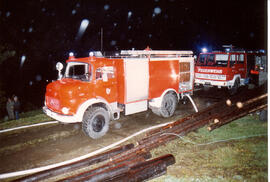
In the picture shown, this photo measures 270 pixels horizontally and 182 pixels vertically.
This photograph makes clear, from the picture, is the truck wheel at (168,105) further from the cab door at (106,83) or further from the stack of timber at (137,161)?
the cab door at (106,83)

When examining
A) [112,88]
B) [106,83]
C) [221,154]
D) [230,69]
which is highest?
[230,69]

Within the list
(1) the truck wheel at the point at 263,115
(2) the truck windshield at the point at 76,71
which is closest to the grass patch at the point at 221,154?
(1) the truck wheel at the point at 263,115

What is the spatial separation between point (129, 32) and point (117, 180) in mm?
34693

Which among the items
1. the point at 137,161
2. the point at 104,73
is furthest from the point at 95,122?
the point at 137,161

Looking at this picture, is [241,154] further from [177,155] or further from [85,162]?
[85,162]

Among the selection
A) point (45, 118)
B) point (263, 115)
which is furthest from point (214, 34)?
point (45, 118)

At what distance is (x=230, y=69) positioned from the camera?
1333 centimetres

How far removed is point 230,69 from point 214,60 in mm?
1301

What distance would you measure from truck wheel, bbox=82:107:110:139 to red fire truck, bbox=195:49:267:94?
349 inches

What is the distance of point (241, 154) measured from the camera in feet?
19.2

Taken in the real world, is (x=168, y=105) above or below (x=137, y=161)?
above

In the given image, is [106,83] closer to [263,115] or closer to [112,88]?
[112,88]

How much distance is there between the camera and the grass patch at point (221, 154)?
4.89m

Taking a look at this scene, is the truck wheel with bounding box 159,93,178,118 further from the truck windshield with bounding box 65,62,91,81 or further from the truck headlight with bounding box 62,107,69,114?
the truck headlight with bounding box 62,107,69,114
